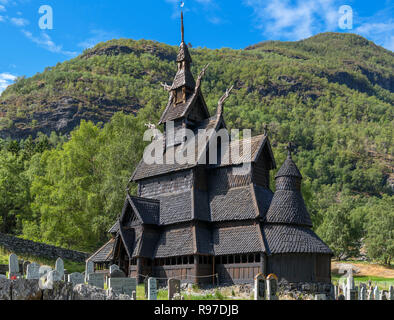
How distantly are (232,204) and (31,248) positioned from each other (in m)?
17.1

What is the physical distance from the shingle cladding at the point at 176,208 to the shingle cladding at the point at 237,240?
2.59 metres

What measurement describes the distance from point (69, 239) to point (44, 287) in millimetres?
42132

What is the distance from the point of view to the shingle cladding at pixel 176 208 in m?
34.0

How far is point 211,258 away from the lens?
33.1 m

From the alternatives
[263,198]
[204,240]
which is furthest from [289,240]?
[204,240]

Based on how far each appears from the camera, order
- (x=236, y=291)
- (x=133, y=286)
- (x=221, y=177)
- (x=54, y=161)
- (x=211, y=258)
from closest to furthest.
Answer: (x=133, y=286), (x=236, y=291), (x=211, y=258), (x=221, y=177), (x=54, y=161)

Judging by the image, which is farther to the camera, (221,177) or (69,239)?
(69,239)

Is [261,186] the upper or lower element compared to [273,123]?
lower

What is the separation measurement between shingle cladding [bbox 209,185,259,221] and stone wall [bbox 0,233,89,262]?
49.0ft

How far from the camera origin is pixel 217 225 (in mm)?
33906
